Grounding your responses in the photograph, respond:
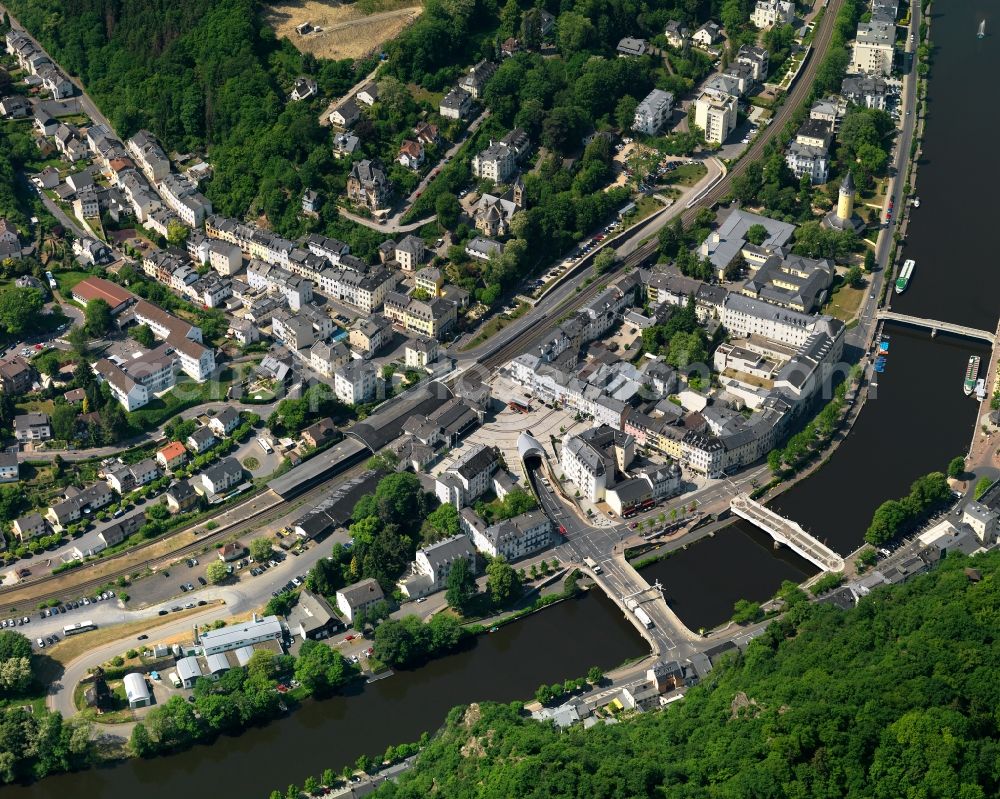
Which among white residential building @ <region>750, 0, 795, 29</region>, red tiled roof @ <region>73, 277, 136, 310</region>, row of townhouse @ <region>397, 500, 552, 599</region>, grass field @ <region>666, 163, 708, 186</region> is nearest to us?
row of townhouse @ <region>397, 500, 552, 599</region>

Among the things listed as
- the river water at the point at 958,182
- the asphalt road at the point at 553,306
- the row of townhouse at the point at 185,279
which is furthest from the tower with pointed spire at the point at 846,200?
the row of townhouse at the point at 185,279

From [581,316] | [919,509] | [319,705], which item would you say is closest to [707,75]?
[581,316]

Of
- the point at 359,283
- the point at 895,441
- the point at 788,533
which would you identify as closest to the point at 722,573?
the point at 788,533

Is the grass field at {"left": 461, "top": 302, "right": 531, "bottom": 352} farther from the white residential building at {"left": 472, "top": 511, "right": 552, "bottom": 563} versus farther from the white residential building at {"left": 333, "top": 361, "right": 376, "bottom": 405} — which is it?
the white residential building at {"left": 472, "top": 511, "right": 552, "bottom": 563}

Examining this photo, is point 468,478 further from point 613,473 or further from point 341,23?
point 341,23

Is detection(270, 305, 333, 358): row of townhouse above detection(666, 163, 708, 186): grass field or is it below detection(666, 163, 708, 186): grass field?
below

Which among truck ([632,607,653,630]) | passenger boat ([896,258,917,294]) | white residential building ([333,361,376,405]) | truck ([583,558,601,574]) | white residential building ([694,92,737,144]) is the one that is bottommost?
truck ([632,607,653,630])

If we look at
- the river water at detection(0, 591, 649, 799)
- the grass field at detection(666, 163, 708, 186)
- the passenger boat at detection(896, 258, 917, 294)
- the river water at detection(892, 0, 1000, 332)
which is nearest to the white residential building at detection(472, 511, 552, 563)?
Answer: the river water at detection(0, 591, 649, 799)
